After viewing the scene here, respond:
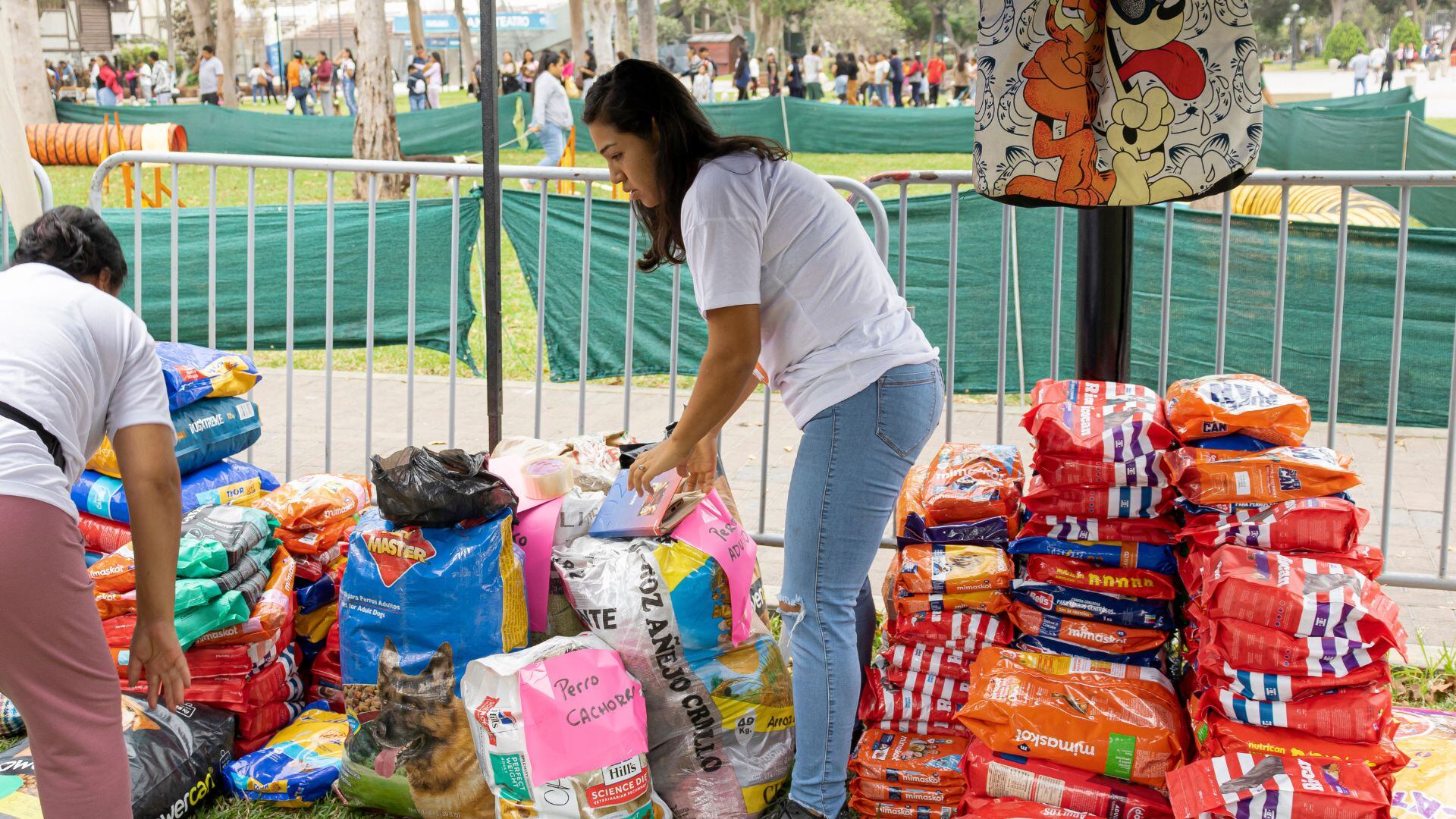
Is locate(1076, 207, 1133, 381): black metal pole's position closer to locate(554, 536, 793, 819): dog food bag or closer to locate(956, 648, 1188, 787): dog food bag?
locate(956, 648, 1188, 787): dog food bag

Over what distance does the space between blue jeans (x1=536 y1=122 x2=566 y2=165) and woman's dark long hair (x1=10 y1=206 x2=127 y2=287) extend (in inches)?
605

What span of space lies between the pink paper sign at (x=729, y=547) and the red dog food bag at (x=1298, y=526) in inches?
45.9

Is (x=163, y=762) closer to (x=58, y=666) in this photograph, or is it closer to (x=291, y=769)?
(x=291, y=769)

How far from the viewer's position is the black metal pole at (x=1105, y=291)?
11.3 feet

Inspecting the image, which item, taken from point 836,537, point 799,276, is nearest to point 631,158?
point 799,276

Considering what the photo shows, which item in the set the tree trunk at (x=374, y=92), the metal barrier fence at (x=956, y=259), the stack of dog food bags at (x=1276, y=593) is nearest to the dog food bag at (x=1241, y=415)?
the stack of dog food bags at (x=1276, y=593)

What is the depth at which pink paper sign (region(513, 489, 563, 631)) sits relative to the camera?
3369 millimetres

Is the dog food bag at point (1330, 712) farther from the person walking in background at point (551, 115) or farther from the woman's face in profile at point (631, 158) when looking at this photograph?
the person walking in background at point (551, 115)

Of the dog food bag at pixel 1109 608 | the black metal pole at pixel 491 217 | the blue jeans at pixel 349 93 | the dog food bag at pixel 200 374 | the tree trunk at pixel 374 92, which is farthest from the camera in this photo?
the blue jeans at pixel 349 93

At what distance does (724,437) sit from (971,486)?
3.68 metres

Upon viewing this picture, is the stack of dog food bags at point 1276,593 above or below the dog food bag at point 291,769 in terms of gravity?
above

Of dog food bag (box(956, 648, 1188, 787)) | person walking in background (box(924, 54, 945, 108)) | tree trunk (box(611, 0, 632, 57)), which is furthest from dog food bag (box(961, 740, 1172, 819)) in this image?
person walking in background (box(924, 54, 945, 108))

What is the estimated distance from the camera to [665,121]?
2684mm

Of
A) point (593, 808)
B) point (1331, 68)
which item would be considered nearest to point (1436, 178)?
point (593, 808)
